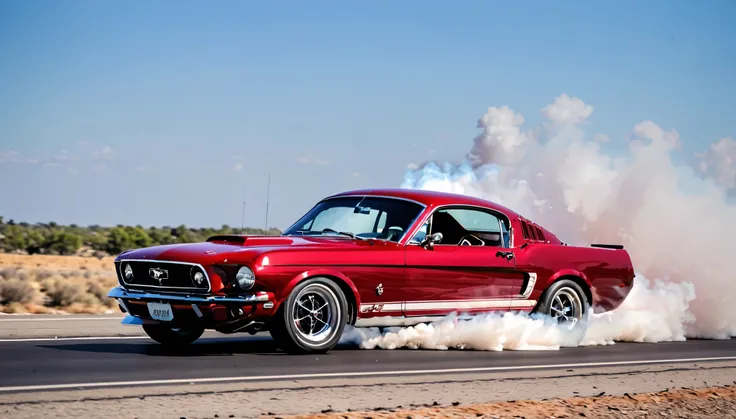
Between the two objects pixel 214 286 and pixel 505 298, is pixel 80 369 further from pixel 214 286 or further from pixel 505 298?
pixel 505 298

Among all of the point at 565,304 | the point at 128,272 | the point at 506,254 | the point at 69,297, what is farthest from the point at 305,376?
the point at 69,297

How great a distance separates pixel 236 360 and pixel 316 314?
0.97 meters

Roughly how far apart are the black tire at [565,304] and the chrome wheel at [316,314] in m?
3.14

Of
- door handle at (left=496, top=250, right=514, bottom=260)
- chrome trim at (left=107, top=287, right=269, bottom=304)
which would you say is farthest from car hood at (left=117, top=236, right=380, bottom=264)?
door handle at (left=496, top=250, right=514, bottom=260)

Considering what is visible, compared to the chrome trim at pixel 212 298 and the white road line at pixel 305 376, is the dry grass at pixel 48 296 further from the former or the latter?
the white road line at pixel 305 376

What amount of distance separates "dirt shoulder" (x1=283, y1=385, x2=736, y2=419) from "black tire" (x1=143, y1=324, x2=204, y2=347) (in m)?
4.43

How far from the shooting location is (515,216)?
43.5 ft

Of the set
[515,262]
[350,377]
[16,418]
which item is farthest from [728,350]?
[16,418]

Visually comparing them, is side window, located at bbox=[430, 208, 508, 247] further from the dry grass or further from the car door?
the dry grass

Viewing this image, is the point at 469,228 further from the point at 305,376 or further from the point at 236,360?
the point at 305,376

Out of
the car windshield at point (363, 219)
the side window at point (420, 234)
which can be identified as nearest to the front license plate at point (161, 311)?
the car windshield at point (363, 219)

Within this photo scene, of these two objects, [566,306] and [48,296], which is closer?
[566,306]

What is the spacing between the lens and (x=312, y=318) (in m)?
10.9

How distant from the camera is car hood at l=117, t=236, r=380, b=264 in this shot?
34.3 ft
